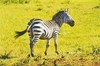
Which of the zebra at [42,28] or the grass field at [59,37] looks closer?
the grass field at [59,37]

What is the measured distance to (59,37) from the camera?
1859cm

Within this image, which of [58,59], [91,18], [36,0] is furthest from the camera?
[36,0]

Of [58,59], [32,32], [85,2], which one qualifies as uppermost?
[85,2]

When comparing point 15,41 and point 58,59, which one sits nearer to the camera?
point 58,59

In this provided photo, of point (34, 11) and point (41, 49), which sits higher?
point (34, 11)

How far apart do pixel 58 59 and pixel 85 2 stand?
56.6ft

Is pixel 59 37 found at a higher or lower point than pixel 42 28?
lower

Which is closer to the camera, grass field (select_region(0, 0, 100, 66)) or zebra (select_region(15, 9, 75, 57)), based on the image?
grass field (select_region(0, 0, 100, 66))

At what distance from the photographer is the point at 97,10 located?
24.9m

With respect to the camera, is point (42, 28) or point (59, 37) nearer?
point (42, 28)

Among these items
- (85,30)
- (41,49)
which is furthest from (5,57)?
(85,30)

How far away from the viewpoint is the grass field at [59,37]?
11.5 m

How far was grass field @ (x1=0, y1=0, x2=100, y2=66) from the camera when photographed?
11.5m

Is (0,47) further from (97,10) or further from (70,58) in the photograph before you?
(97,10)
